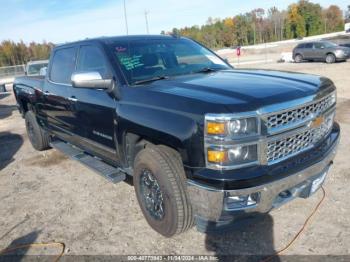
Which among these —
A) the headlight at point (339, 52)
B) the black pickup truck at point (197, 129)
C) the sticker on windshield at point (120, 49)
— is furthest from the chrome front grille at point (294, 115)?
the headlight at point (339, 52)

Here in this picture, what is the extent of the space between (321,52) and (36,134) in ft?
73.6

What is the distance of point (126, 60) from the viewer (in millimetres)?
3979

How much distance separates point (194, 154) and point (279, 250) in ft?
4.06

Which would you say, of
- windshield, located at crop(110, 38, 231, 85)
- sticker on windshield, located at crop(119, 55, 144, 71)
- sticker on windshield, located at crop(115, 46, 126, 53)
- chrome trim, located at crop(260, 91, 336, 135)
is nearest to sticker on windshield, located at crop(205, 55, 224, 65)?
windshield, located at crop(110, 38, 231, 85)

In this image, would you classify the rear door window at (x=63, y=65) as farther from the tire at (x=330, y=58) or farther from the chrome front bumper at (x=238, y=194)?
the tire at (x=330, y=58)

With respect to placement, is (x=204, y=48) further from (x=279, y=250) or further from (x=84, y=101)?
(x=279, y=250)

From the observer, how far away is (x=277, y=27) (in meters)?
87.8

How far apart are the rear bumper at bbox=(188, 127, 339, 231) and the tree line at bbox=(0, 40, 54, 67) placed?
69.2m

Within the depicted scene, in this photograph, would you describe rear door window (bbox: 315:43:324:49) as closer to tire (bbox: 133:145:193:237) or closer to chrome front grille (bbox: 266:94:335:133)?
chrome front grille (bbox: 266:94:335:133)

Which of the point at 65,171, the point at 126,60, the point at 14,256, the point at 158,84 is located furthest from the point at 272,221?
the point at 65,171

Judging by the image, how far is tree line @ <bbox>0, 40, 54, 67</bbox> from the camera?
228 feet

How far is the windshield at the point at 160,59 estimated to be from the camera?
3.92m

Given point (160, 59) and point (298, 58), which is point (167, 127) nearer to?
point (160, 59)

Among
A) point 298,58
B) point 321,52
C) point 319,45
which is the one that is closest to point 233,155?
point 321,52
